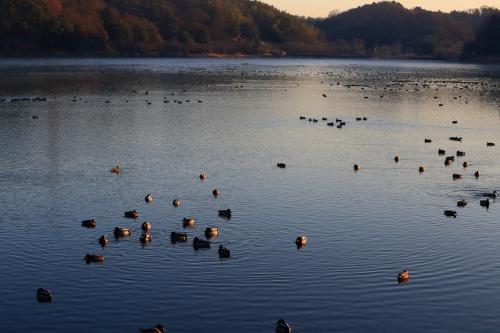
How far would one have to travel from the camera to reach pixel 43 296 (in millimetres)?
28344

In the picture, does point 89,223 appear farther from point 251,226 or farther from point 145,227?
point 251,226

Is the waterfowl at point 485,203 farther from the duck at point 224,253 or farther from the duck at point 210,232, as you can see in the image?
the duck at point 224,253

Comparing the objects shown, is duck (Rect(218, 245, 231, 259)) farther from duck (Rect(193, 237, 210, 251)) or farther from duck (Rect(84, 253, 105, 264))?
duck (Rect(84, 253, 105, 264))

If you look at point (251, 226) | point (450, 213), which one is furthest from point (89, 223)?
point (450, 213)

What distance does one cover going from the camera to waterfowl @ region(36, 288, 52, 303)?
28.3 metres

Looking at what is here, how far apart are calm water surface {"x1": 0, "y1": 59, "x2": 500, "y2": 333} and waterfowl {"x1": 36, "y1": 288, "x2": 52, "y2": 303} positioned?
53 cm

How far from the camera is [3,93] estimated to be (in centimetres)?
11644

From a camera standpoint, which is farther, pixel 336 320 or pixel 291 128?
pixel 291 128

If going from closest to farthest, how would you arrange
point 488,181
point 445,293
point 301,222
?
point 445,293
point 301,222
point 488,181

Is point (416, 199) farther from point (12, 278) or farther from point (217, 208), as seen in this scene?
point (12, 278)

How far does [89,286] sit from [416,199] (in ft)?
75.3

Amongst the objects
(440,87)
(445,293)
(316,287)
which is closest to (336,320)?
(316,287)

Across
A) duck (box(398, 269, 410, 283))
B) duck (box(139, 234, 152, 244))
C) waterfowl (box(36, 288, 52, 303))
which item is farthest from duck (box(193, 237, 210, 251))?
duck (box(398, 269, 410, 283))

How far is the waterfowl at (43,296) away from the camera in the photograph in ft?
92.9
